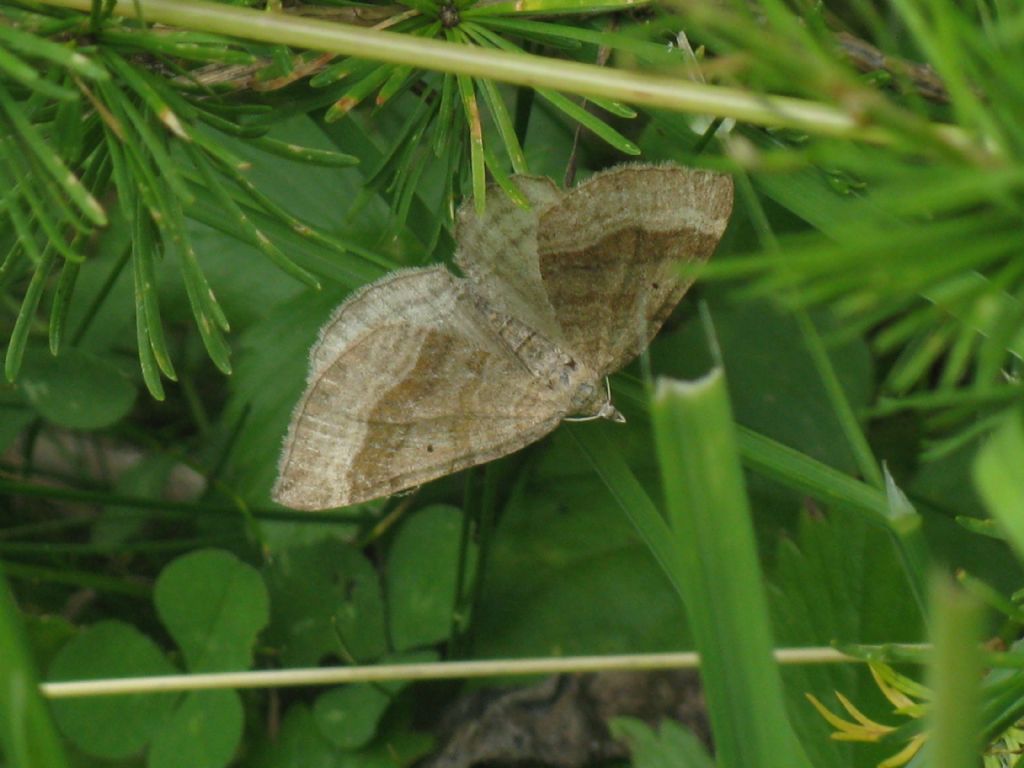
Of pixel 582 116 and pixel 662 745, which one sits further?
pixel 662 745


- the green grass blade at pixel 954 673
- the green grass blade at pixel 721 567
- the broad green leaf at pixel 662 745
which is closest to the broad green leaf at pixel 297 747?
the broad green leaf at pixel 662 745

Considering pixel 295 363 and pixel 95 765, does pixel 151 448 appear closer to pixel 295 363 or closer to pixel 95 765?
pixel 295 363

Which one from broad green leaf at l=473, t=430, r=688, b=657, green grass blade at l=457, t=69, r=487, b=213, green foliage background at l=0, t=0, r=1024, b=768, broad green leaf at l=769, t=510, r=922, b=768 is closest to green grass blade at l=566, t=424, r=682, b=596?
green foliage background at l=0, t=0, r=1024, b=768

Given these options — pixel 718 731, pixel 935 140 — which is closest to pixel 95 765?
pixel 718 731

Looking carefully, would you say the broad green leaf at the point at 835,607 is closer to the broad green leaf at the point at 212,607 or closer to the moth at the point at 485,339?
the moth at the point at 485,339

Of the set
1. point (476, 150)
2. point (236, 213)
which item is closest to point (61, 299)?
point (236, 213)

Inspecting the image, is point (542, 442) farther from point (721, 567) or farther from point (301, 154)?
point (721, 567)

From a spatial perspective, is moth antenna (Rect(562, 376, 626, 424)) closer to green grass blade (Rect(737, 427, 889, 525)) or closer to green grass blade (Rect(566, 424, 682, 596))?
green grass blade (Rect(566, 424, 682, 596))

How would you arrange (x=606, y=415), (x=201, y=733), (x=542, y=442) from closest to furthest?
(x=606, y=415) < (x=201, y=733) < (x=542, y=442)
